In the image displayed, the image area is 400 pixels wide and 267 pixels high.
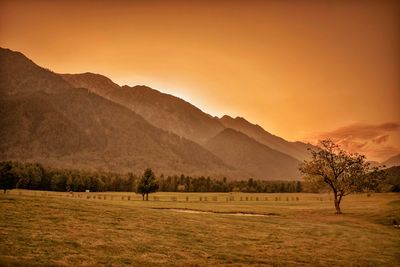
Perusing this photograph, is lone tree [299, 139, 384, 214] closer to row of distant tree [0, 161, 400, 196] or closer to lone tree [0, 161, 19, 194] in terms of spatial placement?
row of distant tree [0, 161, 400, 196]

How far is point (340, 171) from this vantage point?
6869 cm

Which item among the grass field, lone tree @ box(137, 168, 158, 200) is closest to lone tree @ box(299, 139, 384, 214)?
the grass field

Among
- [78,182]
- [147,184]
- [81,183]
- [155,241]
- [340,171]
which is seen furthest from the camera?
[81,183]

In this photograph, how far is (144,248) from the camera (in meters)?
24.0

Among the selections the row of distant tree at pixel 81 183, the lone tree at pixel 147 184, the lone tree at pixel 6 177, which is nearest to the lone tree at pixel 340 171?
the lone tree at pixel 147 184

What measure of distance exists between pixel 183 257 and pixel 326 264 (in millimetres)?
10130

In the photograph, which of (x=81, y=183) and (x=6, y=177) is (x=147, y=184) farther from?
(x=81, y=183)

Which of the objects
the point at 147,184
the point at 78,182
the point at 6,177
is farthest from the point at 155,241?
the point at 78,182

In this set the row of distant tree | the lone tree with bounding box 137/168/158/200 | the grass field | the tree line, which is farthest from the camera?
the row of distant tree

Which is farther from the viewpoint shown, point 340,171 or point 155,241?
point 340,171

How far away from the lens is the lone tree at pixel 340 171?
67.8 meters

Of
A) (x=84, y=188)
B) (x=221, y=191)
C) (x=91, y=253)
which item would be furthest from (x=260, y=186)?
(x=91, y=253)

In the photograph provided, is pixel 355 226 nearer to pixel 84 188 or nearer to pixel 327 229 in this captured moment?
pixel 327 229

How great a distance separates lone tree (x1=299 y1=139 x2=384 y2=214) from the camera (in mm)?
67750
